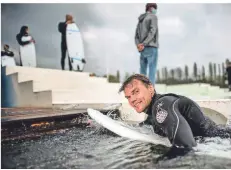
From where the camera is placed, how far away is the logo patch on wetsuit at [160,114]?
4.22ft

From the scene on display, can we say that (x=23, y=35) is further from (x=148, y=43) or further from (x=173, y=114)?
(x=173, y=114)

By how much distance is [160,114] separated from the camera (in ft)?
4.29

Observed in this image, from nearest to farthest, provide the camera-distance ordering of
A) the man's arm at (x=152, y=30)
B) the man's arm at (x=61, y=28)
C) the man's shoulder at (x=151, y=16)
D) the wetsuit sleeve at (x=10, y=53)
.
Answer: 1. the man's shoulder at (x=151, y=16)
2. the man's arm at (x=152, y=30)
3. the wetsuit sleeve at (x=10, y=53)
4. the man's arm at (x=61, y=28)

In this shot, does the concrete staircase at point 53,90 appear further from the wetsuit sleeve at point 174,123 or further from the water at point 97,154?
the wetsuit sleeve at point 174,123

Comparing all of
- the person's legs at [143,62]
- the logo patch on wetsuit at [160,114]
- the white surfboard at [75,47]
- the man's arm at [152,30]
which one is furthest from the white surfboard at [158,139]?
the white surfboard at [75,47]

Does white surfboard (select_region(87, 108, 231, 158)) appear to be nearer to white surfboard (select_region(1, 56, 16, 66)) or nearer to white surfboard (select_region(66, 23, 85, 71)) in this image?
white surfboard (select_region(1, 56, 16, 66))

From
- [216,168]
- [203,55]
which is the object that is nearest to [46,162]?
[216,168]

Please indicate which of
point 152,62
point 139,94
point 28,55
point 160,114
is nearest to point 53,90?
point 28,55

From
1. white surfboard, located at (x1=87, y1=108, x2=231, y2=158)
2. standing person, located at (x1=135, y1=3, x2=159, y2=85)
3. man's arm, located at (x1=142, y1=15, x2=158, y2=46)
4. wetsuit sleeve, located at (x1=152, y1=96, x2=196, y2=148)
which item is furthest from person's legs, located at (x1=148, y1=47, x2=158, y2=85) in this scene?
wetsuit sleeve, located at (x1=152, y1=96, x2=196, y2=148)

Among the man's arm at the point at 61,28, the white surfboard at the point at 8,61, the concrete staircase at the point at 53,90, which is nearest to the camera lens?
the concrete staircase at the point at 53,90

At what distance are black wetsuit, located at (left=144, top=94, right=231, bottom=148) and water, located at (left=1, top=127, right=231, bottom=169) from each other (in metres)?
0.07

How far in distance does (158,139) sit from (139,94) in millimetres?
322

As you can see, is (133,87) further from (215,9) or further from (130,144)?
(215,9)

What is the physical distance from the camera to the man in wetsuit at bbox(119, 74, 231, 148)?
1.26 metres
